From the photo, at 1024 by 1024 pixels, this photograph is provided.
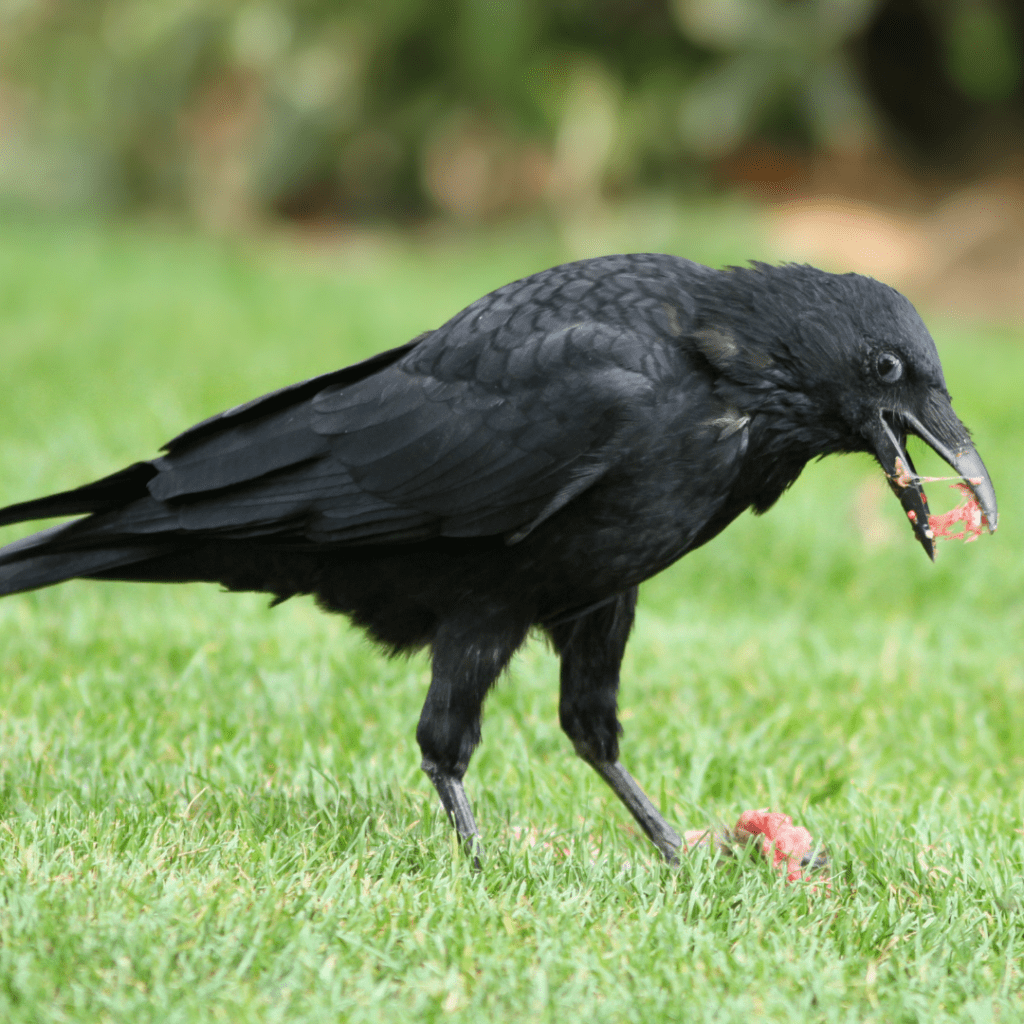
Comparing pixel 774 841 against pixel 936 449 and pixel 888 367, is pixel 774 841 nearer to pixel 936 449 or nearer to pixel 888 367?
pixel 936 449

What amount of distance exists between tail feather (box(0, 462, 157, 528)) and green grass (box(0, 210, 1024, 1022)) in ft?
2.03

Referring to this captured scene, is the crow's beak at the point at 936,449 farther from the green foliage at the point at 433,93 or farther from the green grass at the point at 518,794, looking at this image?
the green foliage at the point at 433,93

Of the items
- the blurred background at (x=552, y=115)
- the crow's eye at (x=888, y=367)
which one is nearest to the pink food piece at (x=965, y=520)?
the crow's eye at (x=888, y=367)

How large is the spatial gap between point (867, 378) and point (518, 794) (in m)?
1.34

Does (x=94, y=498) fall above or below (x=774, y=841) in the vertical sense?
above

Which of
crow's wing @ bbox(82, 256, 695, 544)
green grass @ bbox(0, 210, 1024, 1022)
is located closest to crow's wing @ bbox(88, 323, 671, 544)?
crow's wing @ bbox(82, 256, 695, 544)

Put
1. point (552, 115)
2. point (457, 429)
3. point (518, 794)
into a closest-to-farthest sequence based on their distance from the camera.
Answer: point (457, 429) → point (518, 794) → point (552, 115)

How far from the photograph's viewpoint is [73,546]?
310 cm

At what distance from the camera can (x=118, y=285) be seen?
997cm

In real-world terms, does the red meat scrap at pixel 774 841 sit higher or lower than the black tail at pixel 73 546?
lower

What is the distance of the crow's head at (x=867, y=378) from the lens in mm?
2766

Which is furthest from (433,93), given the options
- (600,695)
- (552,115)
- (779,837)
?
(779,837)

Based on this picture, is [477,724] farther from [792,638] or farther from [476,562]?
[792,638]

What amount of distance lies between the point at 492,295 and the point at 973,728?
203 cm
